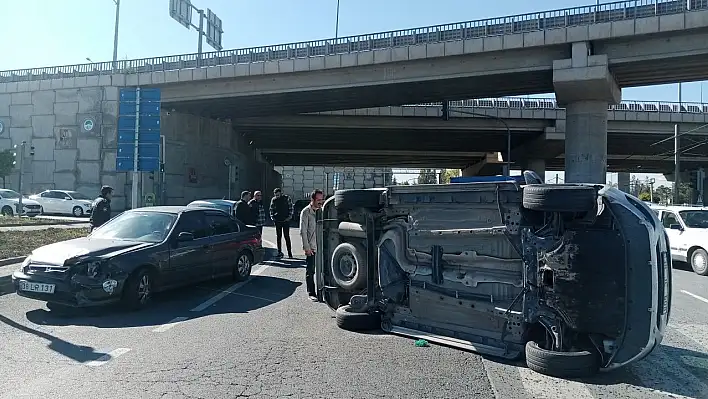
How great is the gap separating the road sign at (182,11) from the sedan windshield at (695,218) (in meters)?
35.3

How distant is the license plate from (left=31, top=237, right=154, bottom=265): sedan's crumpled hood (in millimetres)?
298

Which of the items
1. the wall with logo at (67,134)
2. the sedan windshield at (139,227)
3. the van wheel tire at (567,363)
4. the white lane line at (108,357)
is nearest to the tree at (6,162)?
the wall with logo at (67,134)

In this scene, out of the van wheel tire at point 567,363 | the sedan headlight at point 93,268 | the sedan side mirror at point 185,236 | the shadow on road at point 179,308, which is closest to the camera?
the van wheel tire at point 567,363

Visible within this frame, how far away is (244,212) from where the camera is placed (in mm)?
13633

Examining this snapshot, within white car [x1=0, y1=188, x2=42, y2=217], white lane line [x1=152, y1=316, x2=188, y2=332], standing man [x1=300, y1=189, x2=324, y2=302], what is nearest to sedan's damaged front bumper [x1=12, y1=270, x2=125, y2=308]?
white lane line [x1=152, y1=316, x2=188, y2=332]

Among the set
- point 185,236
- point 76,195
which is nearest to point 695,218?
point 185,236

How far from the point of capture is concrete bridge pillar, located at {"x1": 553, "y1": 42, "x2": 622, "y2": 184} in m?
26.0

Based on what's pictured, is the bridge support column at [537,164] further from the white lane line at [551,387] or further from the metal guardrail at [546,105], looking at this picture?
the white lane line at [551,387]

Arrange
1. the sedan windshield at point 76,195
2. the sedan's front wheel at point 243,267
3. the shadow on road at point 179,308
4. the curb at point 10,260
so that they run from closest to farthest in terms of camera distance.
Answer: the shadow on road at point 179,308 < the sedan's front wheel at point 243,267 < the curb at point 10,260 < the sedan windshield at point 76,195

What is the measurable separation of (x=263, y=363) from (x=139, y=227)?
4.28 m

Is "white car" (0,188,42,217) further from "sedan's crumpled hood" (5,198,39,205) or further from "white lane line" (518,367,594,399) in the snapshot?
"white lane line" (518,367,594,399)

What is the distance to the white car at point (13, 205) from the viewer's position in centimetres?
2712

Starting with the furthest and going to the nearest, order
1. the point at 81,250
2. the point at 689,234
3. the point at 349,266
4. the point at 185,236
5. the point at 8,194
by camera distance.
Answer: the point at 8,194 < the point at 689,234 < the point at 185,236 < the point at 81,250 < the point at 349,266

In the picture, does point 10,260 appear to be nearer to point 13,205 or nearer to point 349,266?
point 349,266
